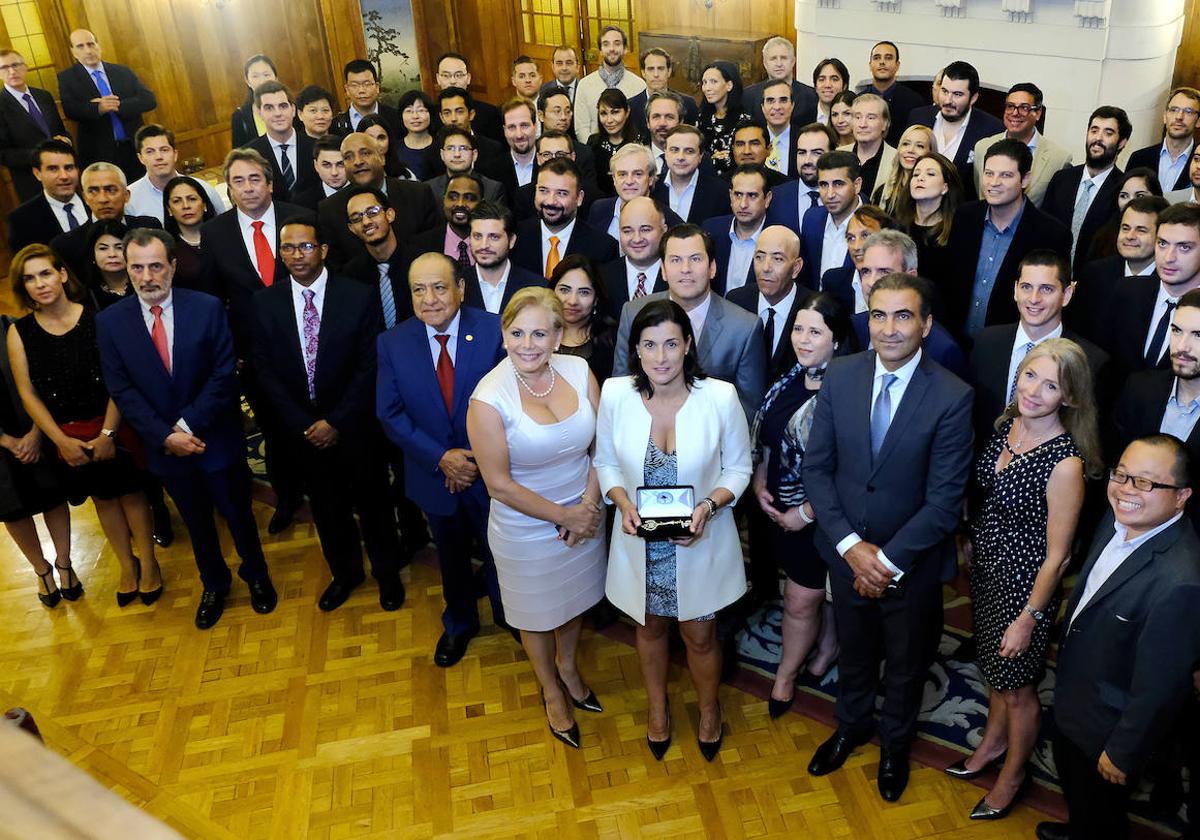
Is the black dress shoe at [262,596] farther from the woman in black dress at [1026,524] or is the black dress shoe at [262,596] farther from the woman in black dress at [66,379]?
the woman in black dress at [1026,524]

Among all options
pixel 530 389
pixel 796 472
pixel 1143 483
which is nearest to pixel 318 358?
pixel 530 389

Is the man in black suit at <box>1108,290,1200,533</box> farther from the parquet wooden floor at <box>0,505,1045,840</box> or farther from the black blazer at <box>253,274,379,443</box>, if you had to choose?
the black blazer at <box>253,274,379,443</box>

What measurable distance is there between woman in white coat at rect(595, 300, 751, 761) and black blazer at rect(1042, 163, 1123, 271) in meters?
2.69

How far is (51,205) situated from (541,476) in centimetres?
417

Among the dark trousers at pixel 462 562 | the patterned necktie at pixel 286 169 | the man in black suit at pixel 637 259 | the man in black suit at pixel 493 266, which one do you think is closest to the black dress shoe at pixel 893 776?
the dark trousers at pixel 462 562

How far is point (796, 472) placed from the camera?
355cm

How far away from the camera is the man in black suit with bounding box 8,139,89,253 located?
19.1ft

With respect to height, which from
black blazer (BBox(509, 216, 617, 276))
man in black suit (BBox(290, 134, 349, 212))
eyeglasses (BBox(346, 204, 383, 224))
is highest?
man in black suit (BBox(290, 134, 349, 212))

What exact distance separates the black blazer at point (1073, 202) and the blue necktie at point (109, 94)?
285 inches

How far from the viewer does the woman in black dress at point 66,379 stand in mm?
4348

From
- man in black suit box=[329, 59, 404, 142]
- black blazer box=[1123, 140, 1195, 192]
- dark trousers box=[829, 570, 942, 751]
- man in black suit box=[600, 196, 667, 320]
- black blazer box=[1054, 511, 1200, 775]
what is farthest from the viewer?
man in black suit box=[329, 59, 404, 142]

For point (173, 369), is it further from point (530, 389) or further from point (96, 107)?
point (96, 107)

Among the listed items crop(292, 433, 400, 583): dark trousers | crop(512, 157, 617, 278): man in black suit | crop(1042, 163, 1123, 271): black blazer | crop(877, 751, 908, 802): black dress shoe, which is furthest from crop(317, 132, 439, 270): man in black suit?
crop(877, 751, 908, 802): black dress shoe

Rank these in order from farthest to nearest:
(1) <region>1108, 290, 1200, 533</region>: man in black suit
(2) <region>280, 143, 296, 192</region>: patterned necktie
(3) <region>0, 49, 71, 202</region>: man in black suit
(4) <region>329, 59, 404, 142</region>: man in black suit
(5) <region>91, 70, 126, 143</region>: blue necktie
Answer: (5) <region>91, 70, 126, 143</region>: blue necktie, (3) <region>0, 49, 71, 202</region>: man in black suit, (4) <region>329, 59, 404, 142</region>: man in black suit, (2) <region>280, 143, 296, 192</region>: patterned necktie, (1) <region>1108, 290, 1200, 533</region>: man in black suit
